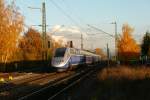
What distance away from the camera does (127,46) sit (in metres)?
81.1

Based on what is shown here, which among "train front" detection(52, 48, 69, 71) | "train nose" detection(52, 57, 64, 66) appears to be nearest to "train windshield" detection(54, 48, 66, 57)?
"train front" detection(52, 48, 69, 71)

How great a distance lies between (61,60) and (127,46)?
128ft

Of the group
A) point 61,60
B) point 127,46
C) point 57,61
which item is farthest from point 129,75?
point 127,46

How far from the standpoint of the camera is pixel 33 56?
82562mm

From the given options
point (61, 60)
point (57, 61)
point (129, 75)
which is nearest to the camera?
point (129, 75)

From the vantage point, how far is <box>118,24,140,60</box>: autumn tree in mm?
76625

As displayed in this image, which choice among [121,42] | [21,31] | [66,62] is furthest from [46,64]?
[121,42]

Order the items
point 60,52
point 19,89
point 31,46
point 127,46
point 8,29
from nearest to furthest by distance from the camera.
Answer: point 19,89, point 60,52, point 8,29, point 127,46, point 31,46

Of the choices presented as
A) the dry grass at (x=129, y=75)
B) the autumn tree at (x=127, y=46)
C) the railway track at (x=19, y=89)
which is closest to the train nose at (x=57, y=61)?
the railway track at (x=19, y=89)

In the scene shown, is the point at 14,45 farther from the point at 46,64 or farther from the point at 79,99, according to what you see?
the point at 79,99

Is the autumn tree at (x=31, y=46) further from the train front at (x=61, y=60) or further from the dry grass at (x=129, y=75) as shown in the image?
the dry grass at (x=129, y=75)

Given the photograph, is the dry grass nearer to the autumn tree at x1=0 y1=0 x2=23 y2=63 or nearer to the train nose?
the train nose

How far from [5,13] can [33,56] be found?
24.5 m

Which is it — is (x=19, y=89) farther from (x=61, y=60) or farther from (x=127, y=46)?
(x=127, y=46)
